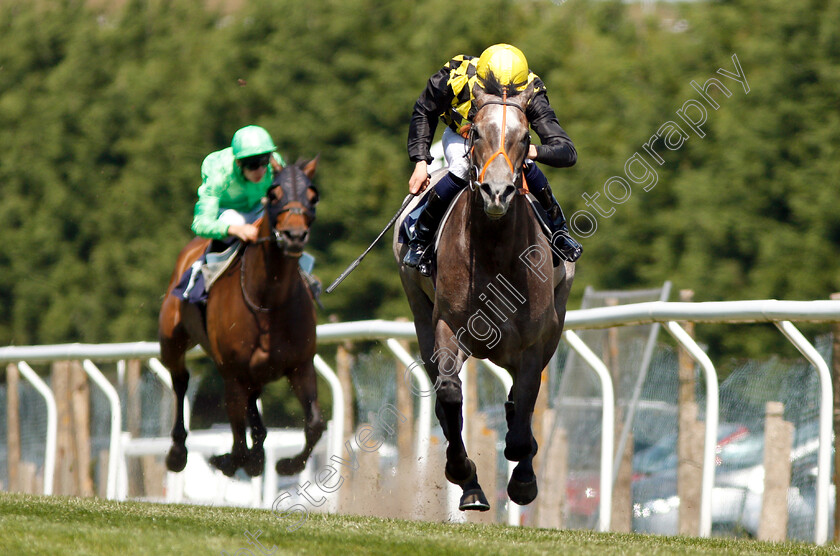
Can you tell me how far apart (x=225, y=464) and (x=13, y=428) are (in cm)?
511

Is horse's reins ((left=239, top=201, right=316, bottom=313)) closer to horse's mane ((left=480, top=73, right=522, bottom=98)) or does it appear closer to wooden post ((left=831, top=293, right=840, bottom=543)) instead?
horse's mane ((left=480, top=73, right=522, bottom=98))

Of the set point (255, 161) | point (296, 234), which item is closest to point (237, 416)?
point (296, 234)

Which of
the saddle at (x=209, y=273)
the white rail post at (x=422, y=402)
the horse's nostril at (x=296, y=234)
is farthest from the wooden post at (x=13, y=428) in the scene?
the horse's nostril at (x=296, y=234)

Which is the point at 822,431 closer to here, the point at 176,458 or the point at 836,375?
the point at 836,375

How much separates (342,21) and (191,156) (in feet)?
11.6

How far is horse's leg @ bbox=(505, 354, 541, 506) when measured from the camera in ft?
19.6

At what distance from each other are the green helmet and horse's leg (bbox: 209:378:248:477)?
140 cm

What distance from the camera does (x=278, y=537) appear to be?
4.81 meters

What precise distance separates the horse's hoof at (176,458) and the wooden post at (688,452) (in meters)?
3.60

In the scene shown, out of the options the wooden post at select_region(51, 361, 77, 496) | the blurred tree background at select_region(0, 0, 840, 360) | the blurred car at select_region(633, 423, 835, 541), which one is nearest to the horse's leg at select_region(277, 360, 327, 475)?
the blurred car at select_region(633, 423, 835, 541)

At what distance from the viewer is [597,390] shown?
7684 millimetres

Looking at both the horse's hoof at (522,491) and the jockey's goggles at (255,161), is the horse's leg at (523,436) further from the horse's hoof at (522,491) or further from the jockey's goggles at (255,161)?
the jockey's goggles at (255,161)

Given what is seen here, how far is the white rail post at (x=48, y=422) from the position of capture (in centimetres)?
1065

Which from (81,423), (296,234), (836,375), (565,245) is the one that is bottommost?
(81,423)
